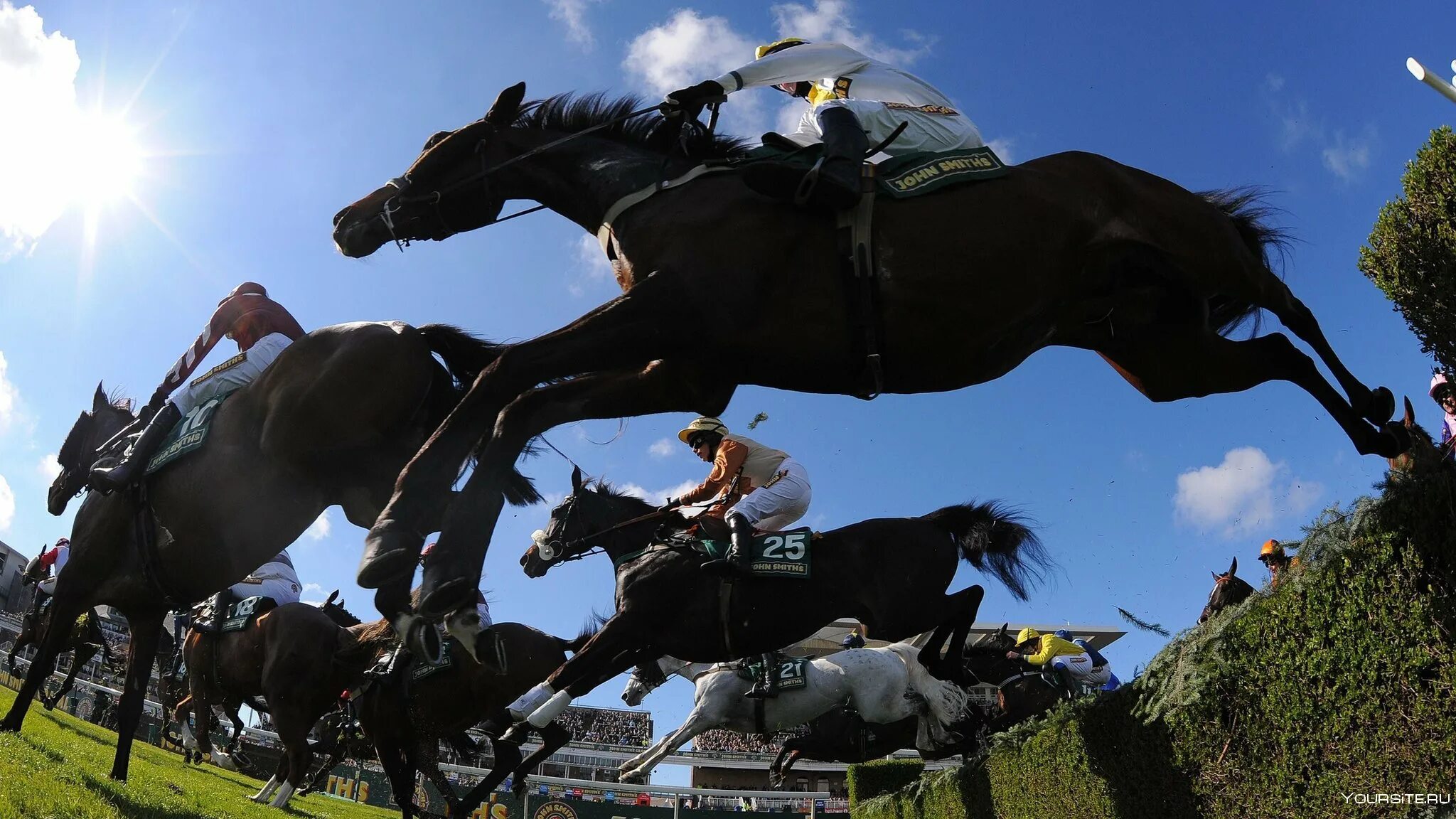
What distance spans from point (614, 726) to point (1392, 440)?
26.9m

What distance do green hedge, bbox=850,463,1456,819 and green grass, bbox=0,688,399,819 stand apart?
4026 millimetres

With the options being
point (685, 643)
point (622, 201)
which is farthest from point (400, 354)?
point (685, 643)

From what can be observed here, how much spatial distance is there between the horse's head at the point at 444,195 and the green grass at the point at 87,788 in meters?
2.44

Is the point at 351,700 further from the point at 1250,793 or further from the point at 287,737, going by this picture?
the point at 1250,793

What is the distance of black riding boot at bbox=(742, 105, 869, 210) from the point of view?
10.8 feet

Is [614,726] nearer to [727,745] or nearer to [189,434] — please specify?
[727,745]

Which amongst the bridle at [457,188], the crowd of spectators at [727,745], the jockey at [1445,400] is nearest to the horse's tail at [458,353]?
the bridle at [457,188]

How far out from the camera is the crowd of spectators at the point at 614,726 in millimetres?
25859

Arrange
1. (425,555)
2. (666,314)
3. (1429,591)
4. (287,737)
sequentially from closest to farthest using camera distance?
(1429,591)
(425,555)
(666,314)
(287,737)

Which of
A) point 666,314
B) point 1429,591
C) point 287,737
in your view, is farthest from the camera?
point 287,737

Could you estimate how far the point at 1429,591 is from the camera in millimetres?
2641

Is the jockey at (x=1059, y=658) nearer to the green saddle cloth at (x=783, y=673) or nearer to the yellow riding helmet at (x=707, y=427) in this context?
the green saddle cloth at (x=783, y=673)

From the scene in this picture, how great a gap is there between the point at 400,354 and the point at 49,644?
2.78m

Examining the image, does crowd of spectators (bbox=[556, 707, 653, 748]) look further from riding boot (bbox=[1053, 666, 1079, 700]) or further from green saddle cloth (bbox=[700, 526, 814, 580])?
green saddle cloth (bbox=[700, 526, 814, 580])
